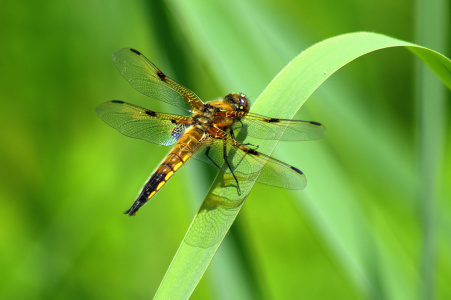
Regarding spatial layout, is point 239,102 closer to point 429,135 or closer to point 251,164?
point 251,164

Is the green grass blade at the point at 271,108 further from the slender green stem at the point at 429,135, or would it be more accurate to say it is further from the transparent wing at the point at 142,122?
the transparent wing at the point at 142,122

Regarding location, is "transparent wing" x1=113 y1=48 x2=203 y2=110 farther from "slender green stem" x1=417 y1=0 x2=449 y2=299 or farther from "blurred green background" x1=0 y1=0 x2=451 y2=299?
"slender green stem" x1=417 y1=0 x2=449 y2=299

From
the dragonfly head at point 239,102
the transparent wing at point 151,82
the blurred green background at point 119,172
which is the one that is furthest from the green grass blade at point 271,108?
the blurred green background at point 119,172

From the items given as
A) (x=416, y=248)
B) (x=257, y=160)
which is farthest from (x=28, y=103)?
(x=416, y=248)

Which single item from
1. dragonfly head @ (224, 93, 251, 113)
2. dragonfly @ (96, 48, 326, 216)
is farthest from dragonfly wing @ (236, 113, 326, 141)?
dragonfly head @ (224, 93, 251, 113)

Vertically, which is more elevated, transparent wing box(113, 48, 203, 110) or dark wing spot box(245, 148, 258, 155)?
transparent wing box(113, 48, 203, 110)

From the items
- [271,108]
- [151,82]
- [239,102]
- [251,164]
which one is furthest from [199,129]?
[271,108]
